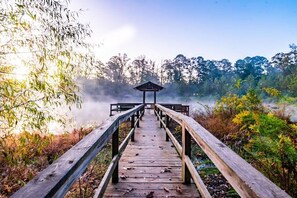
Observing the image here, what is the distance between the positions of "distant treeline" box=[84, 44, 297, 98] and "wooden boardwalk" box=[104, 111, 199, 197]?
117 ft

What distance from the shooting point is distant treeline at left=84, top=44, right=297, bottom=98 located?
43.1 m

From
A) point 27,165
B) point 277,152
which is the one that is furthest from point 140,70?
point 277,152

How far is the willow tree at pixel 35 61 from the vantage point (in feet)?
9.40

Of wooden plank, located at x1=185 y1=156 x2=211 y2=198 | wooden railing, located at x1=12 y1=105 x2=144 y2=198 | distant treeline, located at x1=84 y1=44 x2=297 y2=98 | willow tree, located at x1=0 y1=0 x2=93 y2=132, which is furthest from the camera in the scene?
distant treeline, located at x1=84 y1=44 x2=297 y2=98

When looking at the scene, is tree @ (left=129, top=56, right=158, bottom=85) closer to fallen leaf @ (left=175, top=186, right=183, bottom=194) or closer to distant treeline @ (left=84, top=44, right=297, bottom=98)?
distant treeline @ (left=84, top=44, right=297, bottom=98)

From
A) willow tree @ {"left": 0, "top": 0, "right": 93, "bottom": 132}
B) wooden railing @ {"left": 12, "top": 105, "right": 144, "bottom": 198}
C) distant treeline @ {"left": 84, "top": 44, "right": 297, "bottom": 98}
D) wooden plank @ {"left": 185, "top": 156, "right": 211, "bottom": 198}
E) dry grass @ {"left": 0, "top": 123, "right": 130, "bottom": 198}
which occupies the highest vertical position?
distant treeline @ {"left": 84, "top": 44, "right": 297, "bottom": 98}

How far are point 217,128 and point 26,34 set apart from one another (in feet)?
24.1

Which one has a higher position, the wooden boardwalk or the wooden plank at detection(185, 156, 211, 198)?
the wooden plank at detection(185, 156, 211, 198)

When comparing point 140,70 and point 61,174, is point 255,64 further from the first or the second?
point 61,174

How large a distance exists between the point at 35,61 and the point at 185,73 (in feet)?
165

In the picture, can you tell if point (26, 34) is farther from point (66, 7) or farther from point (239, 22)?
point (239, 22)

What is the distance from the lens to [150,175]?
10.0ft

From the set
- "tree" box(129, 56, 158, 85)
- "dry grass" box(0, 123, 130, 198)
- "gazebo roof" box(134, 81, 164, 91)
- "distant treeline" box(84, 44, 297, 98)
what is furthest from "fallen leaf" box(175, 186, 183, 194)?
"tree" box(129, 56, 158, 85)

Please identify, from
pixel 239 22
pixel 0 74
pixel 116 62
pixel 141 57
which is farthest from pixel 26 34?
pixel 141 57
